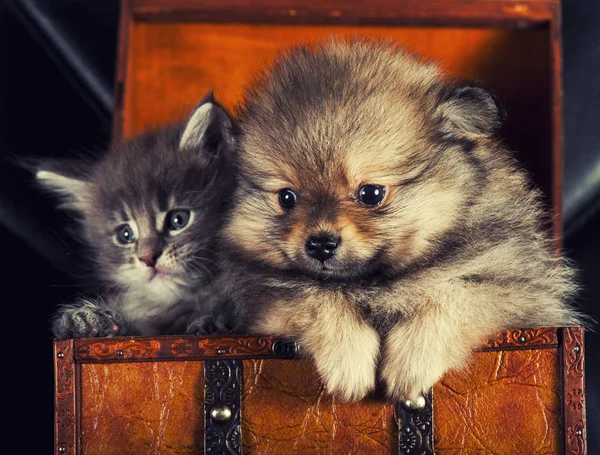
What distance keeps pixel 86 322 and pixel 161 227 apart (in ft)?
1.07

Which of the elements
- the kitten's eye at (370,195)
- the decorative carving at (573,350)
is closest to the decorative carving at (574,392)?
the decorative carving at (573,350)

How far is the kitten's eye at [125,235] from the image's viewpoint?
2064mm

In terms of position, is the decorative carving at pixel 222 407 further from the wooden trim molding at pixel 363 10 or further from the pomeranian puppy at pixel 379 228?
the wooden trim molding at pixel 363 10

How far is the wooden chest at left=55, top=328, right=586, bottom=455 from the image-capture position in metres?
1.70

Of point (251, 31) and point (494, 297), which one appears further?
point (251, 31)

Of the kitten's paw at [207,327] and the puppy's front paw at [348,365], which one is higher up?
the kitten's paw at [207,327]

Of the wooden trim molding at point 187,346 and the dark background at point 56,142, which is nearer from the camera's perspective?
the wooden trim molding at point 187,346

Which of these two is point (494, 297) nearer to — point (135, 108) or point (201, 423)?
point (201, 423)

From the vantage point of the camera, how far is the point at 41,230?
103 inches

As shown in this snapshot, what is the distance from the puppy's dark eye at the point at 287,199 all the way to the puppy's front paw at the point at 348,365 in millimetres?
325

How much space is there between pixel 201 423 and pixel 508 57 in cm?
168

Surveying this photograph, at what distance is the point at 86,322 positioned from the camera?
184cm

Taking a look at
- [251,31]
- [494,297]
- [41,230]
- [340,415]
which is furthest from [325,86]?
[41,230]

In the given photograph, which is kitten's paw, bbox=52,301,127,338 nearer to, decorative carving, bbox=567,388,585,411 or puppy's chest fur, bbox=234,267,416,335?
puppy's chest fur, bbox=234,267,416,335
